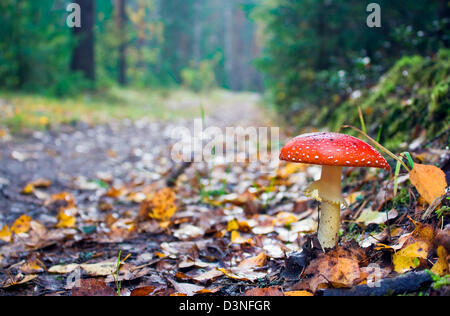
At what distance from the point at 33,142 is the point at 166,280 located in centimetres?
423

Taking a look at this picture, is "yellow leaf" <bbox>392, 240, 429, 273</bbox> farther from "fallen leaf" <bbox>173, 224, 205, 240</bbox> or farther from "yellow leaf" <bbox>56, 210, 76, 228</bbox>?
"yellow leaf" <bbox>56, 210, 76, 228</bbox>

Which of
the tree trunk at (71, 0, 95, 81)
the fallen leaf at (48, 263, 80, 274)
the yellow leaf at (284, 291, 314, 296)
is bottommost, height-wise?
the fallen leaf at (48, 263, 80, 274)

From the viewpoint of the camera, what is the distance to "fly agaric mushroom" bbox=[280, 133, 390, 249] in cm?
137

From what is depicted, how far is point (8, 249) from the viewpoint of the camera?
211 cm

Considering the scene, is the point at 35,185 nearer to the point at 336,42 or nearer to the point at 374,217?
the point at 374,217

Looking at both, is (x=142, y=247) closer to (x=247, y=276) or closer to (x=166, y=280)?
(x=166, y=280)

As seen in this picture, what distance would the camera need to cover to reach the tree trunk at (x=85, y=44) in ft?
36.9

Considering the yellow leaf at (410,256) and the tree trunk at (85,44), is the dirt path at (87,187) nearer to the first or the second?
the yellow leaf at (410,256)

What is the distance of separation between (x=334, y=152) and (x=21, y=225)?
215 cm

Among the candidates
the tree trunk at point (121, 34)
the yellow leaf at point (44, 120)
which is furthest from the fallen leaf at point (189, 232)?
the tree trunk at point (121, 34)

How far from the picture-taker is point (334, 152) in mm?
1373

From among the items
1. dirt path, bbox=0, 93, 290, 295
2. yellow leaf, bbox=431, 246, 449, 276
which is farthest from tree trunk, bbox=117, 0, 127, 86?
yellow leaf, bbox=431, 246, 449, 276
